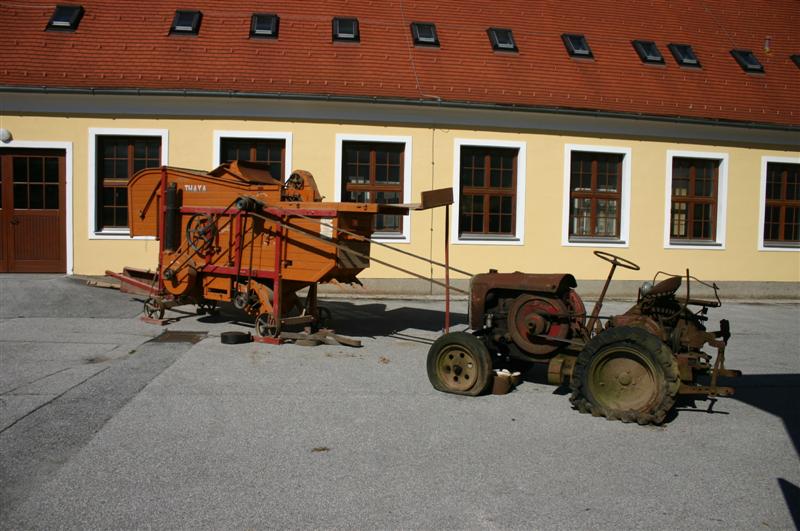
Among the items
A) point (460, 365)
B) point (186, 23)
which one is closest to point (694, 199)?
point (460, 365)

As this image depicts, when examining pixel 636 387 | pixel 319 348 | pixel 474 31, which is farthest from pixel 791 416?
pixel 474 31

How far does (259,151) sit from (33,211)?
467cm

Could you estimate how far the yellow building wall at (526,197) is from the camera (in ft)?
44.6

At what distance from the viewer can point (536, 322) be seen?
612 centimetres

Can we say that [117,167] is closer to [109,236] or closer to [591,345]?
[109,236]

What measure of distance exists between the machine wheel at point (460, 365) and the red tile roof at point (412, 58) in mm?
8475

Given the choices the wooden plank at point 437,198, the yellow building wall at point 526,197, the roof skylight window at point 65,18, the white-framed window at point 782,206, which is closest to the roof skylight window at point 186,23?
the roof skylight window at point 65,18

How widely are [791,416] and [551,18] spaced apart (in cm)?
1396

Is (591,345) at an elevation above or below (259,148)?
below

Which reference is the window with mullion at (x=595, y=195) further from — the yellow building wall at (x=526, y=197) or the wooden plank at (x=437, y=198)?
the wooden plank at (x=437, y=198)

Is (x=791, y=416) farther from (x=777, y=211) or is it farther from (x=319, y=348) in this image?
(x=777, y=211)

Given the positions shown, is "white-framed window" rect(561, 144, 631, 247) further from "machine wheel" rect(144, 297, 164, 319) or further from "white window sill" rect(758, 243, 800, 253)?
"machine wheel" rect(144, 297, 164, 319)

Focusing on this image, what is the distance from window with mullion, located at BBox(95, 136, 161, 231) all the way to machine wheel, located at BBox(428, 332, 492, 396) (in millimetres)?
9601

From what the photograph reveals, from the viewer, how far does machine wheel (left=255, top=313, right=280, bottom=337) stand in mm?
8531
